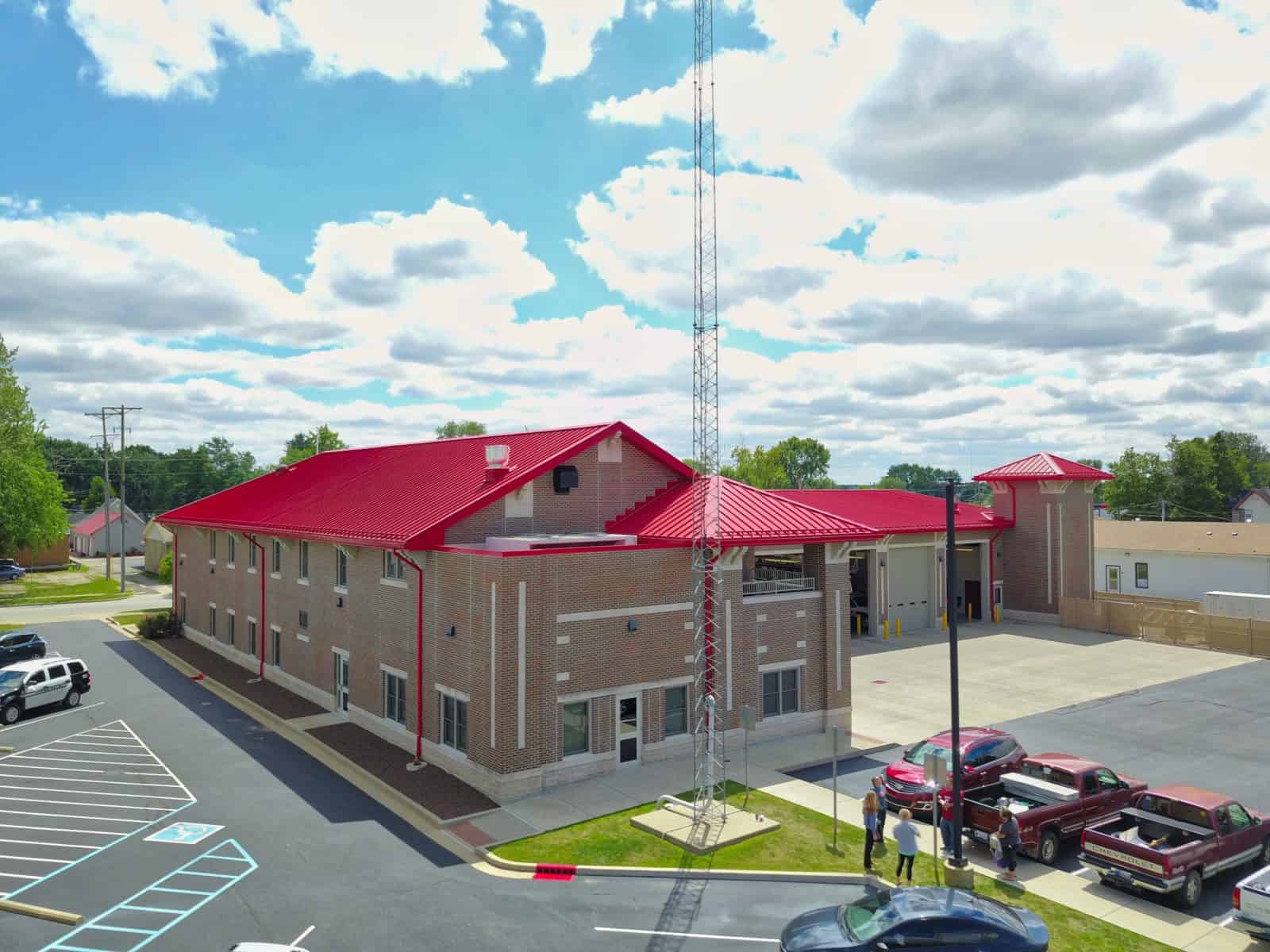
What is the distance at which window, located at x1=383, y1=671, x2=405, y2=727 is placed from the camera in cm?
2558

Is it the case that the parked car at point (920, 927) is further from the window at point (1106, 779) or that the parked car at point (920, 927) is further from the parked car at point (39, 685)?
the parked car at point (39, 685)

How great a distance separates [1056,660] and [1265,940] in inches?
1027

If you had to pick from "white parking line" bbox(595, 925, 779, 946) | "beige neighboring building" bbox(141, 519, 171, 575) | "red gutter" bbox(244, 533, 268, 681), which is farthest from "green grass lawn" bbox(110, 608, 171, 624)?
"white parking line" bbox(595, 925, 779, 946)

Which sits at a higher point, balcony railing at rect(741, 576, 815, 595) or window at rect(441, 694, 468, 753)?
balcony railing at rect(741, 576, 815, 595)

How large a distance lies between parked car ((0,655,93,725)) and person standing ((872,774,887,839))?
2687cm

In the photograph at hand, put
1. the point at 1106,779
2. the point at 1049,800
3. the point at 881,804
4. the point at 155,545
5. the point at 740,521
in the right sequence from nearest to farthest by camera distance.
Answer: the point at 1049,800, the point at 881,804, the point at 1106,779, the point at 740,521, the point at 155,545

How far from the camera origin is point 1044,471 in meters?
50.0

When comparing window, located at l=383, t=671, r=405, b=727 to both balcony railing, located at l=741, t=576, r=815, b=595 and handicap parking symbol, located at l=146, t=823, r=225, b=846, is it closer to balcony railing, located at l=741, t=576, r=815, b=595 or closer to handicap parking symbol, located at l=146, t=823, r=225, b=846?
handicap parking symbol, located at l=146, t=823, r=225, b=846

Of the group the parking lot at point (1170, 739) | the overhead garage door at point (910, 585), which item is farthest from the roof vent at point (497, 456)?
the overhead garage door at point (910, 585)

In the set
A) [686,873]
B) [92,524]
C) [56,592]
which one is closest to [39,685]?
[686,873]

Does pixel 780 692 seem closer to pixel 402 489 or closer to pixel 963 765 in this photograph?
pixel 963 765

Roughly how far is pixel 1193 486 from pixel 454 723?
352ft

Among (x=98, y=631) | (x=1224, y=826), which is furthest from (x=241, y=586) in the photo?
(x=1224, y=826)

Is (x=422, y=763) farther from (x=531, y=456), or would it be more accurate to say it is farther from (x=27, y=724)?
(x=27, y=724)
